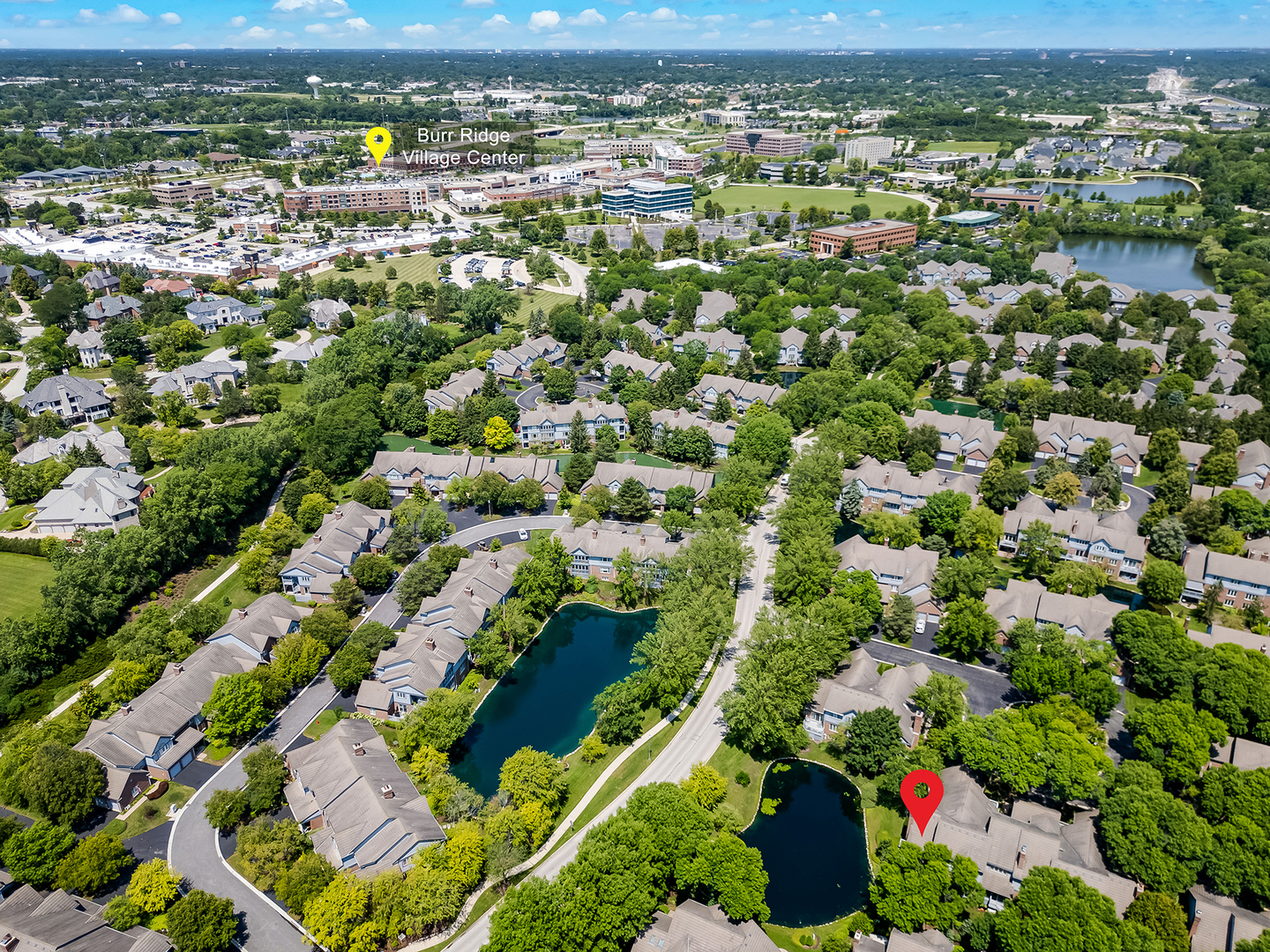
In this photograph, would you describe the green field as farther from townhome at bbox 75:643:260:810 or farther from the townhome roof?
townhome at bbox 75:643:260:810

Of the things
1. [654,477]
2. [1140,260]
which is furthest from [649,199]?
[654,477]

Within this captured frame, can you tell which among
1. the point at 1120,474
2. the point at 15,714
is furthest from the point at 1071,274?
the point at 15,714

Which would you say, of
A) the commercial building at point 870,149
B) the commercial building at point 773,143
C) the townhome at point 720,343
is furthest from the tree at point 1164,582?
the commercial building at point 773,143

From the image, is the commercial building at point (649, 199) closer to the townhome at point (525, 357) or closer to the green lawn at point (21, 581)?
the townhome at point (525, 357)

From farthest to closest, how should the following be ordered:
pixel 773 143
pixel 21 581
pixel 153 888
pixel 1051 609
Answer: pixel 773 143
pixel 21 581
pixel 1051 609
pixel 153 888

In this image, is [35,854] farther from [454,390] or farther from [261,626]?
[454,390]

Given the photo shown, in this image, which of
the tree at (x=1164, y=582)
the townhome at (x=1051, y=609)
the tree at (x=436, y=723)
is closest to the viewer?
the tree at (x=436, y=723)
